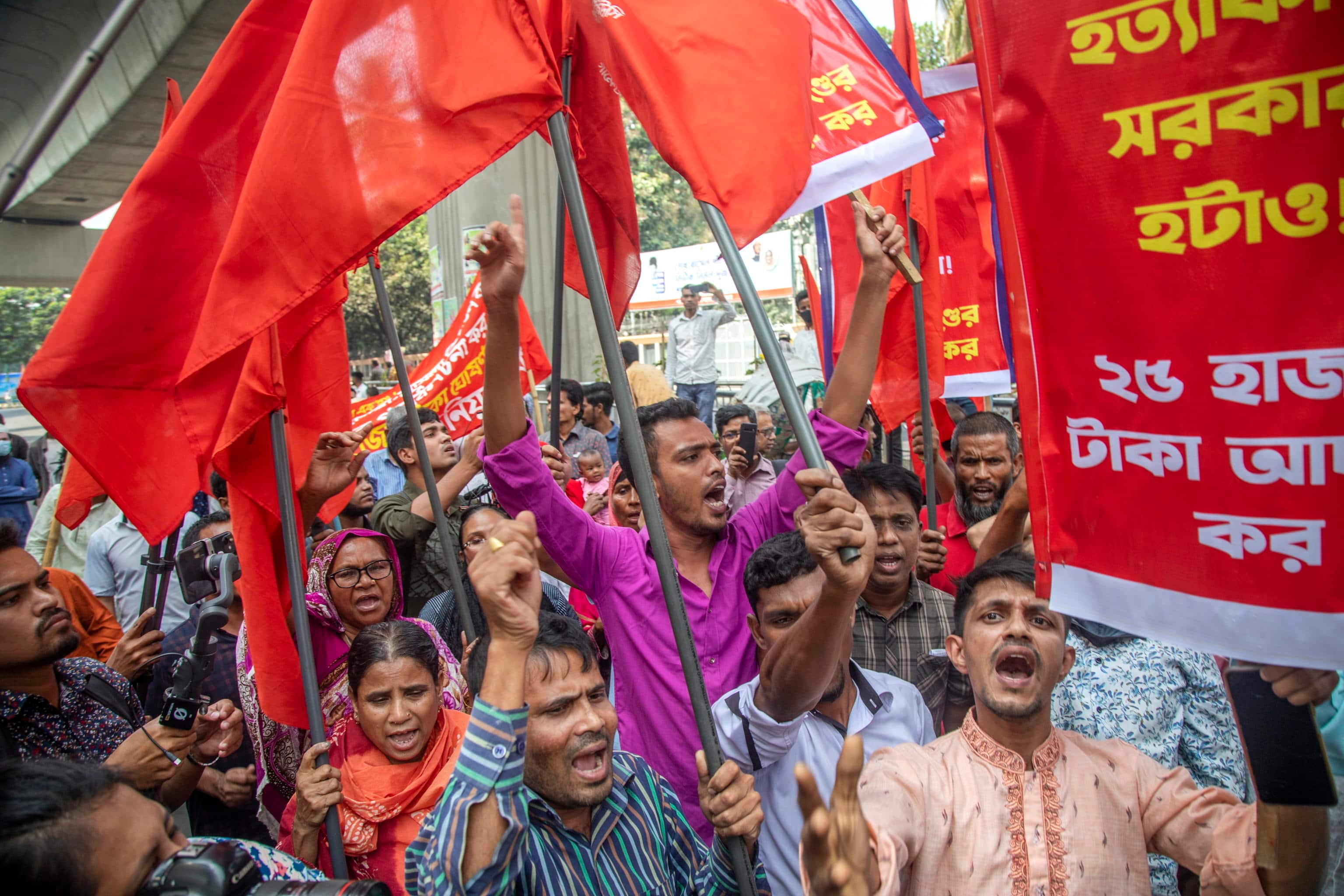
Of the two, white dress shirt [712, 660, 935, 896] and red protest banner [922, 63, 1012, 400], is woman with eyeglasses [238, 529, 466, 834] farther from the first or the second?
red protest banner [922, 63, 1012, 400]

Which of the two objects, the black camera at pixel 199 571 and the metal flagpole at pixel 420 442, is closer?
the black camera at pixel 199 571

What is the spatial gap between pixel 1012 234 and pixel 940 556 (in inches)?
84.6

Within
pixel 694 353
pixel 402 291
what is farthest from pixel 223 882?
pixel 402 291

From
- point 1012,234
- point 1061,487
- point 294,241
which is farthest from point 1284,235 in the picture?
point 294,241

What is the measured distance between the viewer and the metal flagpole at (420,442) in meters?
2.95

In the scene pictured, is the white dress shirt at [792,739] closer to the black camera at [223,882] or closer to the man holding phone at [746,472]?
the black camera at [223,882]

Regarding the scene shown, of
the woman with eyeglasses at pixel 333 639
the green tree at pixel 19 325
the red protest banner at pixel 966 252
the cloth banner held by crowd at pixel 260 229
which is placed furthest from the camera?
the green tree at pixel 19 325

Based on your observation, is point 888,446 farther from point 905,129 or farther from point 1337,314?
point 1337,314

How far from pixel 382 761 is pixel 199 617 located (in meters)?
0.69

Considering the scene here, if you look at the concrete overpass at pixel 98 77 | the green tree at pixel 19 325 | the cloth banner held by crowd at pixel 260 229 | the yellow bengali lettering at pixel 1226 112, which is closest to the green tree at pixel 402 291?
the concrete overpass at pixel 98 77

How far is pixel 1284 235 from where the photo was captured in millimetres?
1382

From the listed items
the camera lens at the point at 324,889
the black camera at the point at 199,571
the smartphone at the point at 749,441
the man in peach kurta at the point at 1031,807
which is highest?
the black camera at the point at 199,571

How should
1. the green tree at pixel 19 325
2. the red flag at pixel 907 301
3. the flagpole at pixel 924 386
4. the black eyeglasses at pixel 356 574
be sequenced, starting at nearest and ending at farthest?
1. the black eyeglasses at pixel 356 574
2. the flagpole at pixel 924 386
3. the red flag at pixel 907 301
4. the green tree at pixel 19 325

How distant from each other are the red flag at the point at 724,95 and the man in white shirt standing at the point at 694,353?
330 inches
